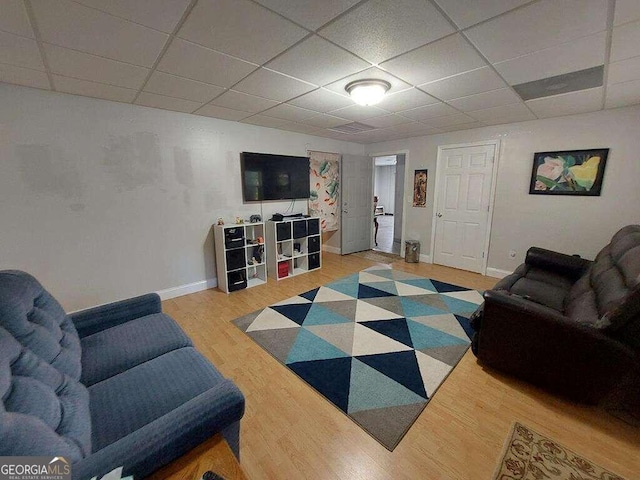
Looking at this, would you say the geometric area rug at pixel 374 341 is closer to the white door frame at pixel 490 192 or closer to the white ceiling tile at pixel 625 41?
the white door frame at pixel 490 192

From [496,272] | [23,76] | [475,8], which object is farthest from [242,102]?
[496,272]

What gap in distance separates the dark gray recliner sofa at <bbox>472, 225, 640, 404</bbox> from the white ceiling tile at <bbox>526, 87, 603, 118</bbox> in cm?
136

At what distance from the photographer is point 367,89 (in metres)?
2.35

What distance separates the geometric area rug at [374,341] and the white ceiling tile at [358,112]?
2.28 meters

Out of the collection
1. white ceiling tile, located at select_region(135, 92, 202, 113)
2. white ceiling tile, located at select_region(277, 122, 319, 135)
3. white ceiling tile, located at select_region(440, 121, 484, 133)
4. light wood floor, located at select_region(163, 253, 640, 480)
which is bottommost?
light wood floor, located at select_region(163, 253, 640, 480)

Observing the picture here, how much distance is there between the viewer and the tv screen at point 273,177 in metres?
3.89

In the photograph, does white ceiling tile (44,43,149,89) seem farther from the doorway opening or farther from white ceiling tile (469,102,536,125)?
the doorway opening

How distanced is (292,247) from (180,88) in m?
2.50

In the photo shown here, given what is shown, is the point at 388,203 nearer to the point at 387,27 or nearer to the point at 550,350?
the point at 550,350

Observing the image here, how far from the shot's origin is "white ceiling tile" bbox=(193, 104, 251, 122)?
3.09 m

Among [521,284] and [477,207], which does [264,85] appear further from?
[477,207]

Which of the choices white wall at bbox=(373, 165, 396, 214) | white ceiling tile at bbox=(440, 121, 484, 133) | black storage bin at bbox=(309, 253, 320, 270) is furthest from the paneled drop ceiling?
white wall at bbox=(373, 165, 396, 214)

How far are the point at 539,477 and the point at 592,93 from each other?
326cm

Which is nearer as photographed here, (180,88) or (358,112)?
(180,88)
